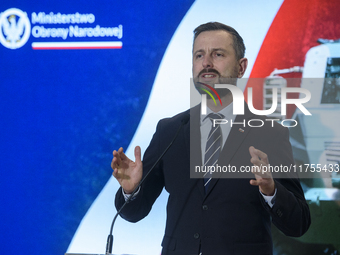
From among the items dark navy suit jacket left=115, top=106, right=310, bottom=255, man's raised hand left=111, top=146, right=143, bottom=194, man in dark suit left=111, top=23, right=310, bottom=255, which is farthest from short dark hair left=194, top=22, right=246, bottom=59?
man's raised hand left=111, top=146, right=143, bottom=194

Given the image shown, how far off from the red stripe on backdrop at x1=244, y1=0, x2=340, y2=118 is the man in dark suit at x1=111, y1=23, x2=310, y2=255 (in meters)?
0.52

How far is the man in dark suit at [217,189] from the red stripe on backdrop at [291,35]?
0.52 m

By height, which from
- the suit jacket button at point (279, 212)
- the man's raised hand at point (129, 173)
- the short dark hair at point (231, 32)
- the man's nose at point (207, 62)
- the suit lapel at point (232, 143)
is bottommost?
the suit jacket button at point (279, 212)

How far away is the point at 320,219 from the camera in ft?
8.13

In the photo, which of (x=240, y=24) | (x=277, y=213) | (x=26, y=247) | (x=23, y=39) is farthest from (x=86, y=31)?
(x=277, y=213)

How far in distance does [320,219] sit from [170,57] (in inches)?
65.4

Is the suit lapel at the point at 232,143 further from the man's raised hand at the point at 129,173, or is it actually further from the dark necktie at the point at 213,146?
the man's raised hand at the point at 129,173

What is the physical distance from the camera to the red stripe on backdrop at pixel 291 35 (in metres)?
2.54

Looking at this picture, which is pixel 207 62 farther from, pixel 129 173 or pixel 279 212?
pixel 279 212
